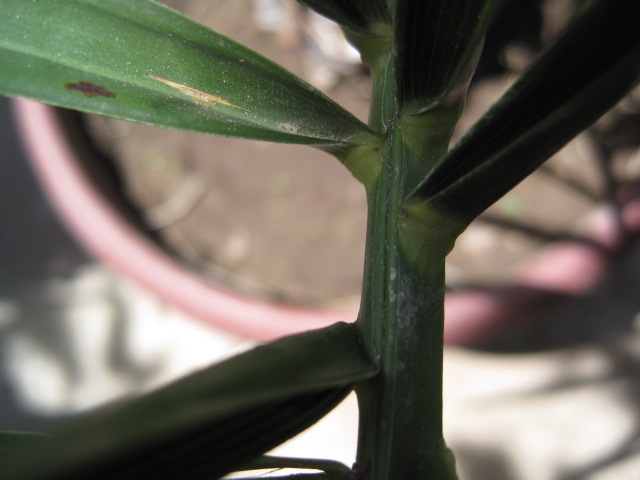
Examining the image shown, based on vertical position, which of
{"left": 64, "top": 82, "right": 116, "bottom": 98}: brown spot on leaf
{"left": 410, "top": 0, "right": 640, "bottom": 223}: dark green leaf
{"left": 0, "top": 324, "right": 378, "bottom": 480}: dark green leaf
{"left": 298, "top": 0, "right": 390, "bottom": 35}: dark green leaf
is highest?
{"left": 298, "top": 0, "right": 390, "bottom": 35}: dark green leaf

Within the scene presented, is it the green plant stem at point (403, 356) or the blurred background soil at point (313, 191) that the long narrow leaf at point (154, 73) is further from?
the blurred background soil at point (313, 191)

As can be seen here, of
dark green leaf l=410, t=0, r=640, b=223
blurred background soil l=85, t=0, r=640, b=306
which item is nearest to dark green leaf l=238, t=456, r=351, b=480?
dark green leaf l=410, t=0, r=640, b=223

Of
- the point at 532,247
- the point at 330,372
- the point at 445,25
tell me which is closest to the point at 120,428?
the point at 330,372

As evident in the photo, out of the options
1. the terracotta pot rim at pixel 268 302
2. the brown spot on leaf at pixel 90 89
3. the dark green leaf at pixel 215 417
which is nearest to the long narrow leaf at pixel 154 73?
the brown spot on leaf at pixel 90 89

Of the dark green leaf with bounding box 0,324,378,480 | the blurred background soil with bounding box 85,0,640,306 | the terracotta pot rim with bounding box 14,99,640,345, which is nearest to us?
the dark green leaf with bounding box 0,324,378,480

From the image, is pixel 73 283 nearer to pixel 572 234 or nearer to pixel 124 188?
pixel 124 188

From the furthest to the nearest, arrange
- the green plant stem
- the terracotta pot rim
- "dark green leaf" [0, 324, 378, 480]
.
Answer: the terracotta pot rim → the green plant stem → "dark green leaf" [0, 324, 378, 480]

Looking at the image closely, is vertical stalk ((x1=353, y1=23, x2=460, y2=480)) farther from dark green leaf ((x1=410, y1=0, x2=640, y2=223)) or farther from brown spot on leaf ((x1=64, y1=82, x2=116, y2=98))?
brown spot on leaf ((x1=64, y1=82, x2=116, y2=98))

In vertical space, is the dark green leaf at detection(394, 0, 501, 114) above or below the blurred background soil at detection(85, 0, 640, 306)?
below

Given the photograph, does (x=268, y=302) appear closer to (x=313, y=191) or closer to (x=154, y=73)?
(x=313, y=191)
